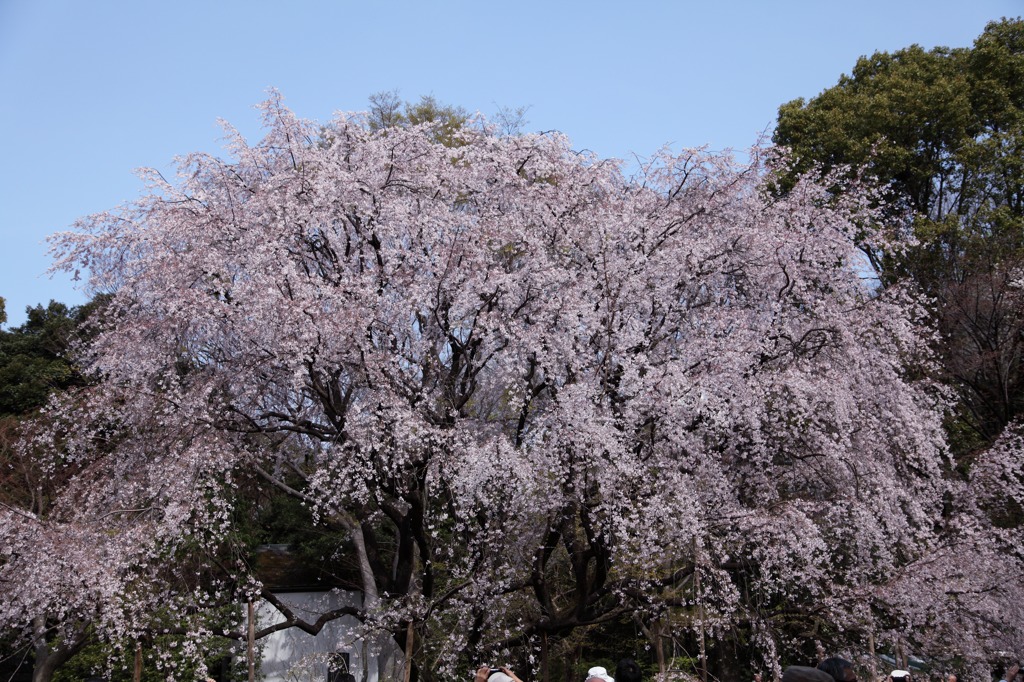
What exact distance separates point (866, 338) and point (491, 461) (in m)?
5.81

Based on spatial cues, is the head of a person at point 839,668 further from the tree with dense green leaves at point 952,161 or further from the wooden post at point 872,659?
the tree with dense green leaves at point 952,161

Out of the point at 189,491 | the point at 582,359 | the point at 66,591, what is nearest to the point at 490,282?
the point at 582,359

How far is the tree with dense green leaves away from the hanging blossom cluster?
5175 millimetres

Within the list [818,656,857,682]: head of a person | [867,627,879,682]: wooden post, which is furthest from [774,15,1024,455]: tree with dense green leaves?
[818,656,857,682]: head of a person

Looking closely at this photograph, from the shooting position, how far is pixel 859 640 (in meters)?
13.3

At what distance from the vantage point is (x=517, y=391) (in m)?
11.2

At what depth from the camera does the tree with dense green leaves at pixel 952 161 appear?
17.0m

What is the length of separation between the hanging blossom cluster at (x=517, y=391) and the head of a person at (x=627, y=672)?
3.81m

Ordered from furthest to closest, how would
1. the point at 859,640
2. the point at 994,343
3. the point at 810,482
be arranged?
1. the point at 994,343
2. the point at 859,640
3. the point at 810,482

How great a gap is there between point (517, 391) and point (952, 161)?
14.2 m

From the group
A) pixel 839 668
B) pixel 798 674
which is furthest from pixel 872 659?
pixel 798 674

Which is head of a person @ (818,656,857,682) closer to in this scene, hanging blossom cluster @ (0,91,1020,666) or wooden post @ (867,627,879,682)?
hanging blossom cluster @ (0,91,1020,666)

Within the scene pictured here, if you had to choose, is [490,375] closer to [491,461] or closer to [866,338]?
[491,461]

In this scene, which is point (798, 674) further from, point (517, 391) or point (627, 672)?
point (517, 391)
